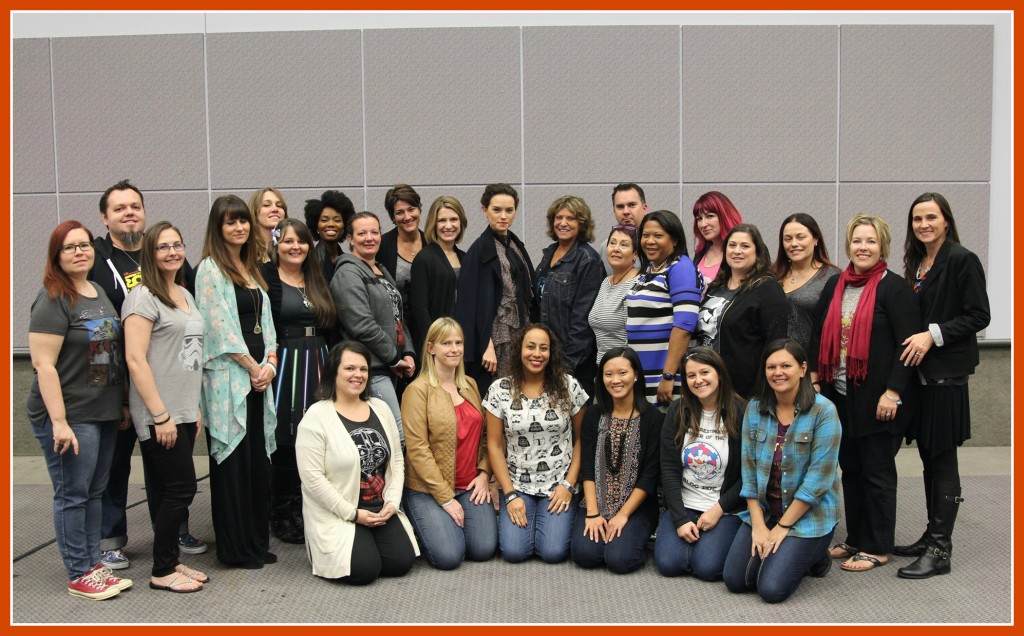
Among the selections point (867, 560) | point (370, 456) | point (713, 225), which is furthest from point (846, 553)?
point (370, 456)

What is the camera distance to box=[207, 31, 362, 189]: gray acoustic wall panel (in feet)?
18.8

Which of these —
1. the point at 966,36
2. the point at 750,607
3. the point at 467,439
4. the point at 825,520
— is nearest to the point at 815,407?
the point at 825,520

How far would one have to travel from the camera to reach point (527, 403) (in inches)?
147

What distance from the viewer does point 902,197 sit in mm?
5770

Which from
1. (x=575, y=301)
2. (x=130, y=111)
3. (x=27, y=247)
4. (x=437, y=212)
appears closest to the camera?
(x=575, y=301)

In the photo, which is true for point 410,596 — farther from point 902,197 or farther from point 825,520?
point 902,197

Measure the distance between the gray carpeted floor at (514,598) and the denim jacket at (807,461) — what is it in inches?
12.1

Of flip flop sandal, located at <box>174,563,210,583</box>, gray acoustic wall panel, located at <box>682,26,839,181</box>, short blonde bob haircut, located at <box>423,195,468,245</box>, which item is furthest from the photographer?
gray acoustic wall panel, located at <box>682,26,839,181</box>

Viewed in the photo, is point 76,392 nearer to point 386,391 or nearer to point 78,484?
point 78,484

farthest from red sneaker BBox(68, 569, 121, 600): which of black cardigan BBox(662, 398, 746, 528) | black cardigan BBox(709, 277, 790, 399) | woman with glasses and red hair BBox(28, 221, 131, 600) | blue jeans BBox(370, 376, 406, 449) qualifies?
black cardigan BBox(709, 277, 790, 399)

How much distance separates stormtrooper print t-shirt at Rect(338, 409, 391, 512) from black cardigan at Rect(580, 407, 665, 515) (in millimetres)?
870

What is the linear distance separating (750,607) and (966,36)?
458 cm

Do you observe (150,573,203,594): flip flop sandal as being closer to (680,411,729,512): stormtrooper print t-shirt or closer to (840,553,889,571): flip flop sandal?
(680,411,729,512): stormtrooper print t-shirt

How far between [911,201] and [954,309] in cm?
261
